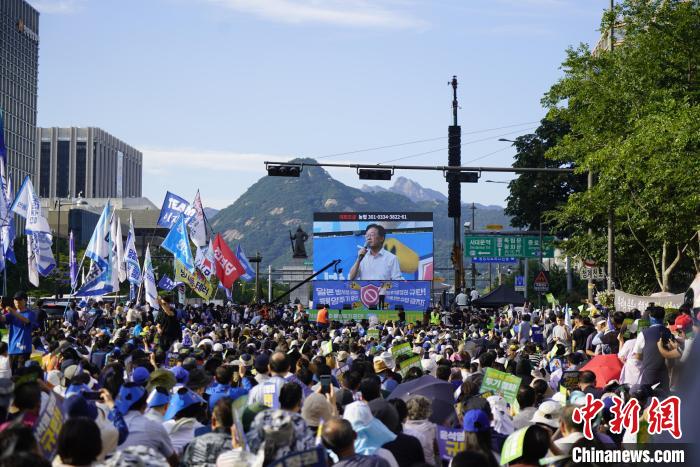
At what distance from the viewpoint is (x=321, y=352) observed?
17750 mm

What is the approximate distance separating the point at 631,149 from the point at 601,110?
218 inches

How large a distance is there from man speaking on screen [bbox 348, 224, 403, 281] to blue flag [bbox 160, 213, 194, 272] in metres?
22.8

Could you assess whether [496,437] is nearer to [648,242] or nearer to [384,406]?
[384,406]

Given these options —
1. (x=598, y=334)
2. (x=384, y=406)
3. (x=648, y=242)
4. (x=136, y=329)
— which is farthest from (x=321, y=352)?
(x=648, y=242)

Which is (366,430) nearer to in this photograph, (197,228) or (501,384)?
(501,384)

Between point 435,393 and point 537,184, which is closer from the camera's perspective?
point 435,393

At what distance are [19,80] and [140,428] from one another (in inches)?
Result: 5754

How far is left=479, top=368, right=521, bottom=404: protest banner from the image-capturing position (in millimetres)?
10867

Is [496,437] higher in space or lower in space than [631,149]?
→ lower

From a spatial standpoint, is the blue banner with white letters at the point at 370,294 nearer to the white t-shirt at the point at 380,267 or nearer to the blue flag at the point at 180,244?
the white t-shirt at the point at 380,267

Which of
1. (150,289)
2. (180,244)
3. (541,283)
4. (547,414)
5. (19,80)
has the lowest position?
(547,414)

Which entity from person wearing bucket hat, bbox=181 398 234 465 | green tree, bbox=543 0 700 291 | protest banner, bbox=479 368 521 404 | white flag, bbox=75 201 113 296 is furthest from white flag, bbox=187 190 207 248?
person wearing bucket hat, bbox=181 398 234 465

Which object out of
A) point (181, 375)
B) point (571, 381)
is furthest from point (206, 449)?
point (571, 381)

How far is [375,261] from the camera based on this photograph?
5553 centimetres
